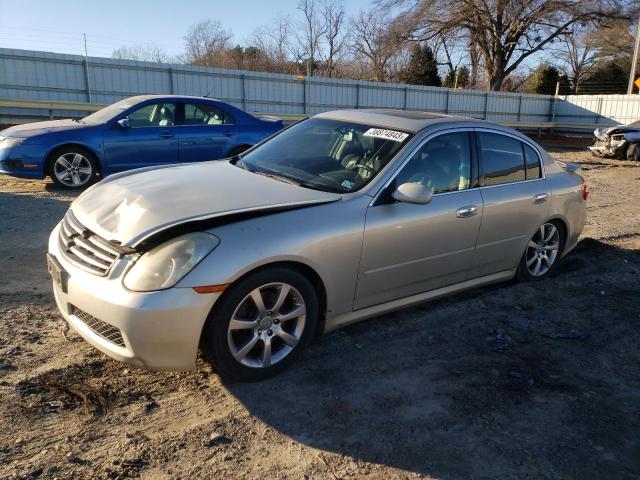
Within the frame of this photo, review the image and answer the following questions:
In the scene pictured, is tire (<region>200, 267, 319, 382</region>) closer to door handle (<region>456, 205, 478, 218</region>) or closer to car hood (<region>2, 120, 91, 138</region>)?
door handle (<region>456, 205, 478, 218</region>)

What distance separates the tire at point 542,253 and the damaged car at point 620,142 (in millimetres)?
14341

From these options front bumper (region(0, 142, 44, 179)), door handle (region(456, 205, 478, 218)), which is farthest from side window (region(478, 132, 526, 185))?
front bumper (region(0, 142, 44, 179))

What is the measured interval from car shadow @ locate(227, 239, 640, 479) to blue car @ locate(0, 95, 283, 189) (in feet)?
19.2

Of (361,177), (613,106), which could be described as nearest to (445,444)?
(361,177)

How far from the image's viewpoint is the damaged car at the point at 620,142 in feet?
57.3

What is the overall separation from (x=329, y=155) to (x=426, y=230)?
3.21ft

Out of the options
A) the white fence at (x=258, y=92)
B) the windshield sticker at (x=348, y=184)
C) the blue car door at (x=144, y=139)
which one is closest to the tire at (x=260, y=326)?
the windshield sticker at (x=348, y=184)

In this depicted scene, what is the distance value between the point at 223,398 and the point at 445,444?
1.29m

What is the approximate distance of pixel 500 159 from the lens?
483 cm

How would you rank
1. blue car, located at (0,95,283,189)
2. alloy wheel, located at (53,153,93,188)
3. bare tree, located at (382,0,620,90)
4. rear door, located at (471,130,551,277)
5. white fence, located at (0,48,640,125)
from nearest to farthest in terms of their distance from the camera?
rear door, located at (471,130,551,277) < blue car, located at (0,95,283,189) < alloy wheel, located at (53,153,93,188) < white fence, located at (0,48,640,125) < bare tree, located at (382,0,620,90)

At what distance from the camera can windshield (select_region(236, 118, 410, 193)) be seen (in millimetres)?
4004

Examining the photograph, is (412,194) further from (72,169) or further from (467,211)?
(72,169)

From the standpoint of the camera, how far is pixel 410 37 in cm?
3656

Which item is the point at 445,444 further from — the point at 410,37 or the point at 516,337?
the point at 410,37
